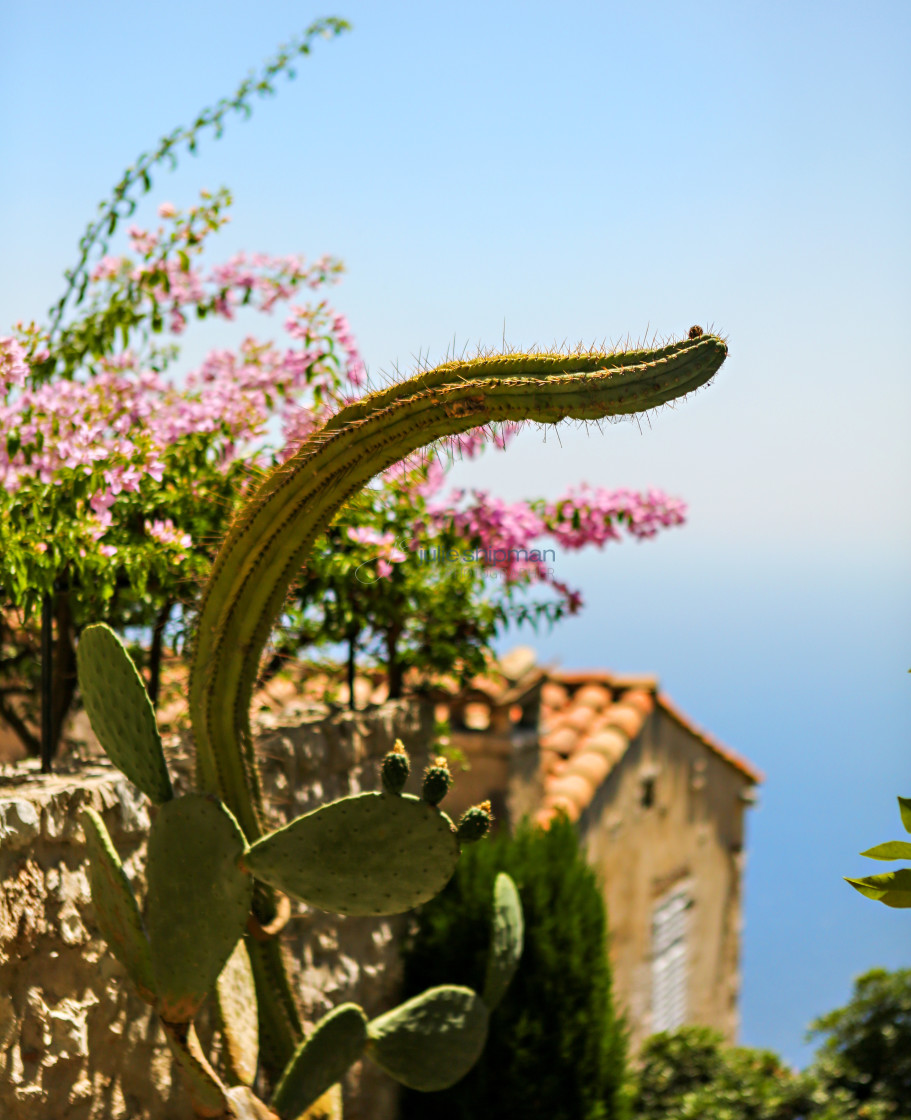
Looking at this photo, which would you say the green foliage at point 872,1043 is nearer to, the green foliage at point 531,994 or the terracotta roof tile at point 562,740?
the terracotta roof tile at point 562,740

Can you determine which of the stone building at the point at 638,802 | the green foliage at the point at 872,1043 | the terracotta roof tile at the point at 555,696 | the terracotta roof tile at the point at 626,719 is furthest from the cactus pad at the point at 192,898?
the terracotta roof tile at the point at 555,696

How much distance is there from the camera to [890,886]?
215 cm

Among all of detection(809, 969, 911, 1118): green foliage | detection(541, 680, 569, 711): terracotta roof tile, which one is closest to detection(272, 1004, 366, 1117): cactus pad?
detection(809, 969, 911, 1118): green foliage

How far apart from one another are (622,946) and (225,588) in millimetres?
5194

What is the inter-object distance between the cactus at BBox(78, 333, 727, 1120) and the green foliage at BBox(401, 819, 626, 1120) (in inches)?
57.3

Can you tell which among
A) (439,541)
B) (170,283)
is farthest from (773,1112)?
(170,283)

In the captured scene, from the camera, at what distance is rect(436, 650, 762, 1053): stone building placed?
5.62 metres

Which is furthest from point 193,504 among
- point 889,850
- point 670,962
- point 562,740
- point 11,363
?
point 670,962

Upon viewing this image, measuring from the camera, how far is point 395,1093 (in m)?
4.10

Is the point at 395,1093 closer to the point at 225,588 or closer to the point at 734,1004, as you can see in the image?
the point at 225,588

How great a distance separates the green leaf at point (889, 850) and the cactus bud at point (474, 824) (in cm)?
82

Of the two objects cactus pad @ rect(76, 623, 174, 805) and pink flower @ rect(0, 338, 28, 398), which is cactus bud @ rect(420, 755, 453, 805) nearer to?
cactus pad @ rect(76, 623, 174, 805)

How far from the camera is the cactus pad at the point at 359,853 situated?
2504 millimetres

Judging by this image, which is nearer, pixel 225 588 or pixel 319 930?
pixel 225 588
